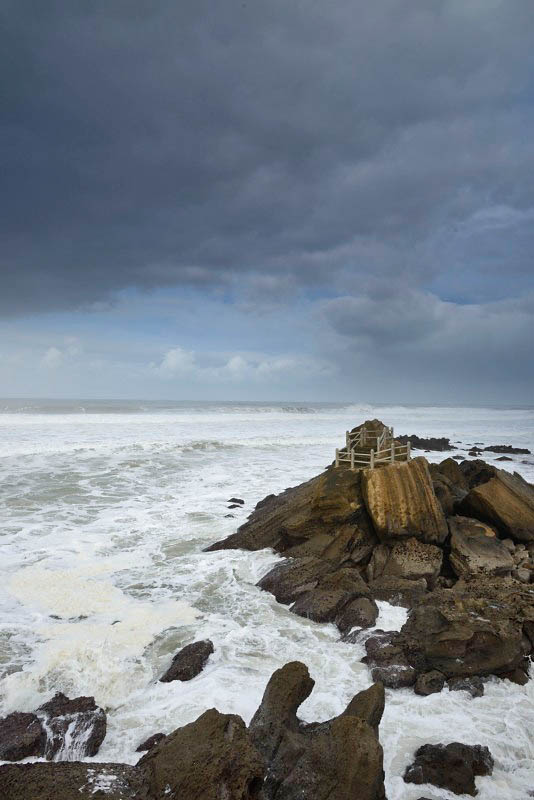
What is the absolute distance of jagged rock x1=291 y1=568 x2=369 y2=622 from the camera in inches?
431

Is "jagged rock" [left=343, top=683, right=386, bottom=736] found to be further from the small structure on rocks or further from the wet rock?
the small structure on rocks

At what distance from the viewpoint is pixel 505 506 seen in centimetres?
1530

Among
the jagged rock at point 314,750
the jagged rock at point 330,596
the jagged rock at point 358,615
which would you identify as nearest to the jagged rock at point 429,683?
the jagged rock at point 358,615

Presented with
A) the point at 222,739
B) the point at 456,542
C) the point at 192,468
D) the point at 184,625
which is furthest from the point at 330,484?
the point at 192,468

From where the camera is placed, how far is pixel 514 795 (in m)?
6.20

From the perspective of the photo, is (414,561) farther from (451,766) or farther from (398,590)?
(451,766)

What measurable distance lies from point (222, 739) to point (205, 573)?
8.92 m

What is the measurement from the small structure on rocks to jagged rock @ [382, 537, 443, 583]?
270cm

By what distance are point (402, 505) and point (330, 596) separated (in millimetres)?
4095

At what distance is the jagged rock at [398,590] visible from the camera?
11.6m

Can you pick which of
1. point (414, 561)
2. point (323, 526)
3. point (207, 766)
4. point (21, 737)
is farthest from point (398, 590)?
point (21, 737)

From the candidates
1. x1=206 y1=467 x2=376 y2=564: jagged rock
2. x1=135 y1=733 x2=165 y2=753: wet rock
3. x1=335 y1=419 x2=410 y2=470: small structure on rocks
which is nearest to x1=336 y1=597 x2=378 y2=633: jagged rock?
x1=206 y1=467 x2=376 y2=564: jagged rock

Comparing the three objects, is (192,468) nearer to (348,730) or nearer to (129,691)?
(129,691)

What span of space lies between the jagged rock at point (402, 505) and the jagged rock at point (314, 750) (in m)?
7.87
